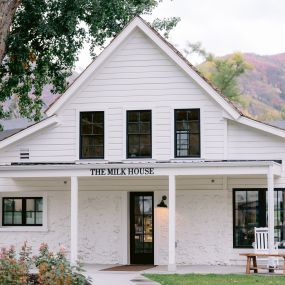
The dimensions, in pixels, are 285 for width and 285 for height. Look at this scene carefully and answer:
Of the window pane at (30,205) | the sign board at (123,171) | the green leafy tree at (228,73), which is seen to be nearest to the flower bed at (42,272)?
the sign board at (123,171)

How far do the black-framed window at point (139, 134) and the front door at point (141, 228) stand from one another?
4.45ft

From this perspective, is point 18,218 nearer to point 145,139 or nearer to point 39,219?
point 39,219

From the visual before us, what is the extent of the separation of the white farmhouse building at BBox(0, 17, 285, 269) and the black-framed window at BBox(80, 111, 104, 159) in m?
0.03

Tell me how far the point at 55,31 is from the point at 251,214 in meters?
10.5

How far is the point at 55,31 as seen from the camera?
102 feet

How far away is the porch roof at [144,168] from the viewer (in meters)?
23.1

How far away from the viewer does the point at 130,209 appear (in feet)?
86.6

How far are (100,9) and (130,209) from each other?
840cm

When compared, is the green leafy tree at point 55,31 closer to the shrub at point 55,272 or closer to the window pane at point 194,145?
the window pane at point 194,145

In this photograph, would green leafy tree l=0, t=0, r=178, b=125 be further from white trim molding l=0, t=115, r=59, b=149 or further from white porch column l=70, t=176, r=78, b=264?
→ white porch column l=70, t=176, r=78, b=264

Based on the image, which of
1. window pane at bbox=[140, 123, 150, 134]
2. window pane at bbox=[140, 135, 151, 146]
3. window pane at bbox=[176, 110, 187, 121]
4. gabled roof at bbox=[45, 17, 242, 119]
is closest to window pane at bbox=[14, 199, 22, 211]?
gabled roof at bbox=[45, 17, 242, 119]

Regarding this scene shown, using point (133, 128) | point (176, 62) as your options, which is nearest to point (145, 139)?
point (133, 128)

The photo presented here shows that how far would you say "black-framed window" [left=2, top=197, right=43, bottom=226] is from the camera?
1062 inches

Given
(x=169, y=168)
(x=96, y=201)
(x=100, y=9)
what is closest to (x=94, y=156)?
(x=96, y=201)
